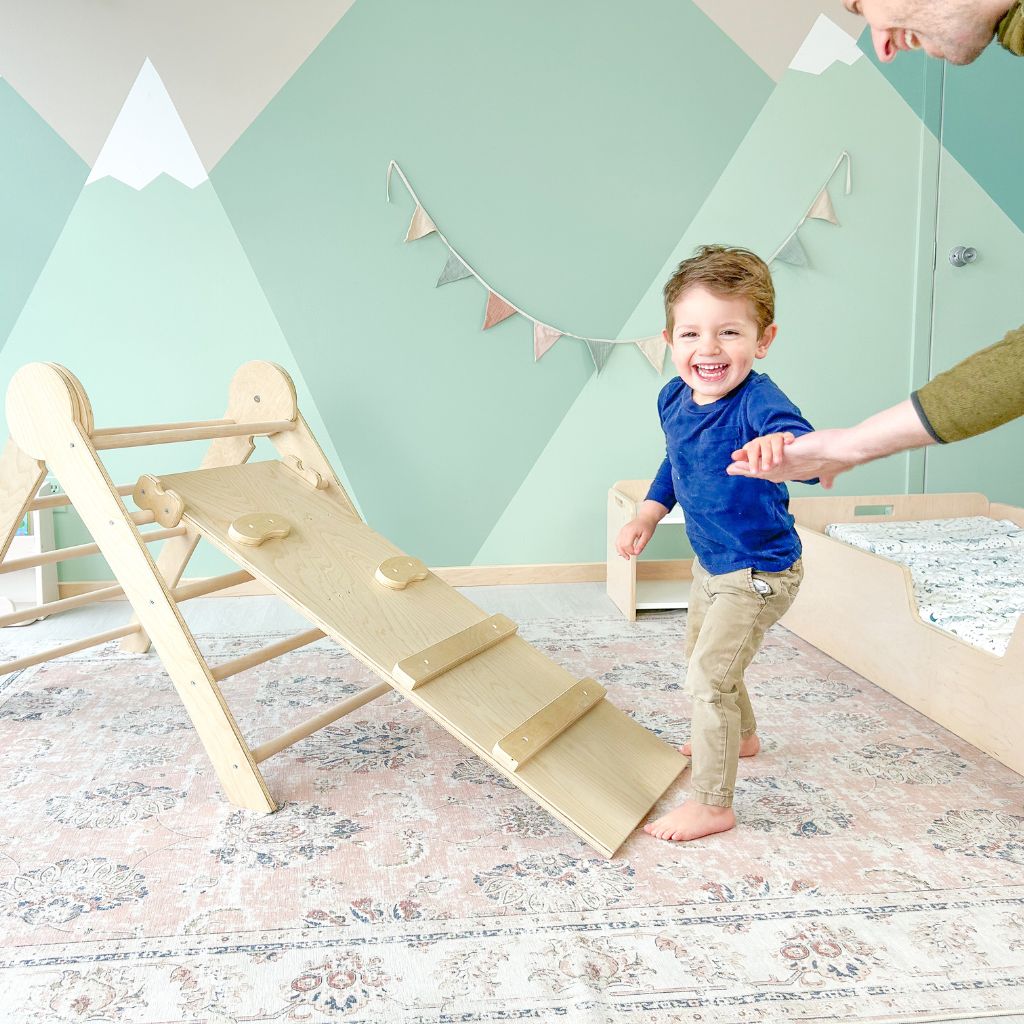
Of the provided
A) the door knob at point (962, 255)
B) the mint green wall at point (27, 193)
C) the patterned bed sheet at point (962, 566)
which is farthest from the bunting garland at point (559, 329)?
the mint green wall at point (27, 193)

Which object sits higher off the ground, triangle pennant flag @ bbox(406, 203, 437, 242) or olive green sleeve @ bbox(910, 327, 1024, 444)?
triangle pennant flag @ bbox(406, 203, 437, 242)

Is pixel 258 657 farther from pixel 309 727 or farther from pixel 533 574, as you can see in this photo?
pixel 533 574

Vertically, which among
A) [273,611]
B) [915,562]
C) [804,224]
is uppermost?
[804,224]

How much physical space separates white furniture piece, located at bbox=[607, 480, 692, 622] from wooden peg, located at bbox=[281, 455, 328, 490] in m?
1.09

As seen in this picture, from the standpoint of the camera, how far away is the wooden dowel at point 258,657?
6.10 feet

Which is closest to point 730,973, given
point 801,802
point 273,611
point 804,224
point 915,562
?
point 801,802

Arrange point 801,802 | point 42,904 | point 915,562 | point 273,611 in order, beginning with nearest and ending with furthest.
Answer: point 42,904 < point 801,802 < point 915,562 < point 273,611

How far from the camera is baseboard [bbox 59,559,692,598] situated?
3.46 metres

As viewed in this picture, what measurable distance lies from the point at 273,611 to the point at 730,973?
7.44 feet

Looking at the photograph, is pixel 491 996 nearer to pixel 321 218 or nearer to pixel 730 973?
pixel 730 973

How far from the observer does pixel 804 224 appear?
3361 millimetres

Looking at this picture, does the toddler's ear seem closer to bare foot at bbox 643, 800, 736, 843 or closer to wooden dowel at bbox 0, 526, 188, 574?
bare foot at bbox 643, 800, 736, 843

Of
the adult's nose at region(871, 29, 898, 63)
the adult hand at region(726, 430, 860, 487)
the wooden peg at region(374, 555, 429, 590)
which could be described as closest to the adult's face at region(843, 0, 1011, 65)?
the adult's nose at region(871, 29, 898, 63)

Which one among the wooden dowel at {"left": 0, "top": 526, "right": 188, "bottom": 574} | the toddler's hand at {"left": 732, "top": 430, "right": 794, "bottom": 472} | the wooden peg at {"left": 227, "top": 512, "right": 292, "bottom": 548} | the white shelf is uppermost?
the toddler's hand at {"left": 732, "top": 430, "right": 794, "bottom": 472}
